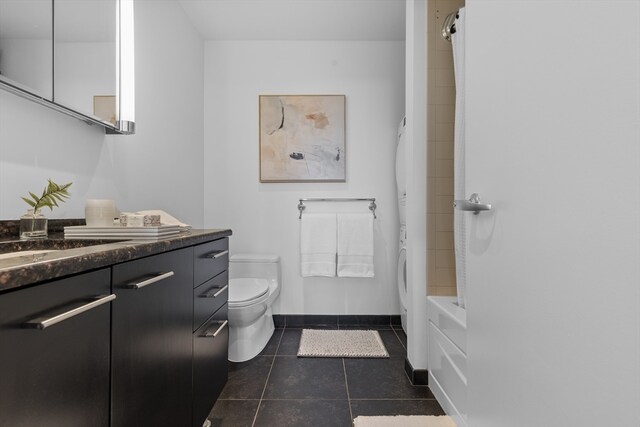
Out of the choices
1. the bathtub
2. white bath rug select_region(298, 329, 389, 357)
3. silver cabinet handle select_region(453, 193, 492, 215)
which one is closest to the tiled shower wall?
the bathtub

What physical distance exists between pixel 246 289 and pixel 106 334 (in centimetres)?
146

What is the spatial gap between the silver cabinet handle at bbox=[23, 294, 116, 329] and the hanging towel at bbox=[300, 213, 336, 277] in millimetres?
1908

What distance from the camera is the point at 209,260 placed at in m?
1.30

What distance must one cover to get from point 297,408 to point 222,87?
2.53 metres

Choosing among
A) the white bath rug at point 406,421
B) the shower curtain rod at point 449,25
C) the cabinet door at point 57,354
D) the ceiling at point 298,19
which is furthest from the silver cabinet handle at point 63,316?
the ceiling at point 298,19

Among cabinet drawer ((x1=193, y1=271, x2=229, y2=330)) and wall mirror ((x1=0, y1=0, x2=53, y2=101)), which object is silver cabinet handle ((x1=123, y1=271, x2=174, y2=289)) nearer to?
cabinet drawer ((x1=193, y1=271, x2=229, y2=330))

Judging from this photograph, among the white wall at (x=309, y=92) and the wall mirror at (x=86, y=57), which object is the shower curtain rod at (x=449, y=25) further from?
the wall mirror at (x=86, y=57)

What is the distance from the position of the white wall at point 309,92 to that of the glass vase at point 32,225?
1679mm

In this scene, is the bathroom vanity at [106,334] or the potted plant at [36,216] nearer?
the bathroom vanity at [106,334]

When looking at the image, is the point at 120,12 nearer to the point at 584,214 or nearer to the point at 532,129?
the point at 532,129

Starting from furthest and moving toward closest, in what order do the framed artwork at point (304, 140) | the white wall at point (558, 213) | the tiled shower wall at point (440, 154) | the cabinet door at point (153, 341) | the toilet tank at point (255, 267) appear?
the framed artwork at point (304, 140) → the toilet tank at point (255, 267) → the tiled shower wall at point (440, 154) → the cabinet door at point (153, 341) → the white wall at point (558, 213)

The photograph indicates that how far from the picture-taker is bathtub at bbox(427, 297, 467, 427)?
129 cm

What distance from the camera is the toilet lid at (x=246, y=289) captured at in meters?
1.92

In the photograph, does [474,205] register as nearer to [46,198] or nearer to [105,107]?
[46,198]
